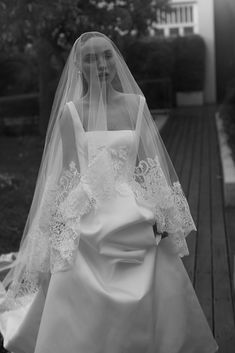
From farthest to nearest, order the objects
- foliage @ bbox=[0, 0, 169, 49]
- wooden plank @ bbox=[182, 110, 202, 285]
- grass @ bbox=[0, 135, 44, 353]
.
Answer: foliage @ bbox=[0, 0, 169, 49], grass @ bbox=[0, 135, 44, 353], wooden plank @ bbox=[182, 110, 202, 285]

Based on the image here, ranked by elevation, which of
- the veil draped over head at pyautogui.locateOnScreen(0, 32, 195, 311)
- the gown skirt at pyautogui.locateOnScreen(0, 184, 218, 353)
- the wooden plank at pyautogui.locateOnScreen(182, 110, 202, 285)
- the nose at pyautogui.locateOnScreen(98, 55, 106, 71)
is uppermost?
the nose at pyautogui.locateOnScreen(98, 55, 106, 71)

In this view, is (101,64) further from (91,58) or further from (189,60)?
(189,60)

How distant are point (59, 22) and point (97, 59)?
7100 millimetres

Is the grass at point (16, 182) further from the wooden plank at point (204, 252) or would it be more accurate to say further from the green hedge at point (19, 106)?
the green hedge at point (19, 106)

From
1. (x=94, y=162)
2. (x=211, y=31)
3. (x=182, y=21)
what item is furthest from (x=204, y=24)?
(x=94, y=162)

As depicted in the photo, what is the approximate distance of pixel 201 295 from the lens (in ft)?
15.1

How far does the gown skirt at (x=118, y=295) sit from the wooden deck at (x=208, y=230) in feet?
2.07

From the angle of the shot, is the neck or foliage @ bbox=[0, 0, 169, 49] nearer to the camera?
the neck

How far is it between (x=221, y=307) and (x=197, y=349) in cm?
96

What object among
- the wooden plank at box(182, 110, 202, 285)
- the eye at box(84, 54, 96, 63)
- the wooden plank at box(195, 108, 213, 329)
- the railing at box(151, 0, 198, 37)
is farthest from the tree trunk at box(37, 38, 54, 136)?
the eye at box(84, 54, 96, 63)

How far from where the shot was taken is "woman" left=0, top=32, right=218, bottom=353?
10.4 ft

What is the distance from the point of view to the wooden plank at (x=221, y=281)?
12.9ft

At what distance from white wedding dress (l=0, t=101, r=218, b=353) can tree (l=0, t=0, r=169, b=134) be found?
20.9ft

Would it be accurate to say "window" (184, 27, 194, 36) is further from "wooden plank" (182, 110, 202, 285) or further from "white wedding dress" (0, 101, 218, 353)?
"white wedding dress" (0, 101, 218, 353)
